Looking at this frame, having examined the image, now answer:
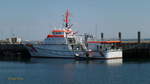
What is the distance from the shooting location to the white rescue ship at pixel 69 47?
47938mm

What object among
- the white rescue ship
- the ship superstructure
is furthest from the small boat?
the ship superstructure

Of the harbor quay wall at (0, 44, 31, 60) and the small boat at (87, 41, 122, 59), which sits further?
the harbor quay wall at (0, 44, 31, 60)

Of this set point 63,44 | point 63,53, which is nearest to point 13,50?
point 63,53

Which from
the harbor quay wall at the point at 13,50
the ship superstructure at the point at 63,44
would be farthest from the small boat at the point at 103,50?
the harbor quay wall at the point at 13,50

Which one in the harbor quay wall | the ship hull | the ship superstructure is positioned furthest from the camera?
the harbor quay wall

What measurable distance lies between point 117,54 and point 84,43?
5589 millimetres

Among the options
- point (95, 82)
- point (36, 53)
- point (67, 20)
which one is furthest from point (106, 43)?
point (95, 82)

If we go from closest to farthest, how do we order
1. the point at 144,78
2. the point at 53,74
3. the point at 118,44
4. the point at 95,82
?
the point at 95,82 < the point at 144,78 < the point at 53,74 < the point at 118,44

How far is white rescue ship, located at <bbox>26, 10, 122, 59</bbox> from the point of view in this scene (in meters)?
47.9

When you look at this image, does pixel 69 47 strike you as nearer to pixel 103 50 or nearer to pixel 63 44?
pixel 63 44

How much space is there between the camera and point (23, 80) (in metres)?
25.5

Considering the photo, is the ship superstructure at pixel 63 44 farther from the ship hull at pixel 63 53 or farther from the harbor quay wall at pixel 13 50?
the harbor quay wall at pixel 13 50

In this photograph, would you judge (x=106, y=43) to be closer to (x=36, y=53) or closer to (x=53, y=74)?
(x=36, y=53)

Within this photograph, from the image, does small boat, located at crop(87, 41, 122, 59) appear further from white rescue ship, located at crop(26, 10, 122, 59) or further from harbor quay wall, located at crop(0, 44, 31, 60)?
harbor quay wall, located at crop(0, 44, 31, 60)
